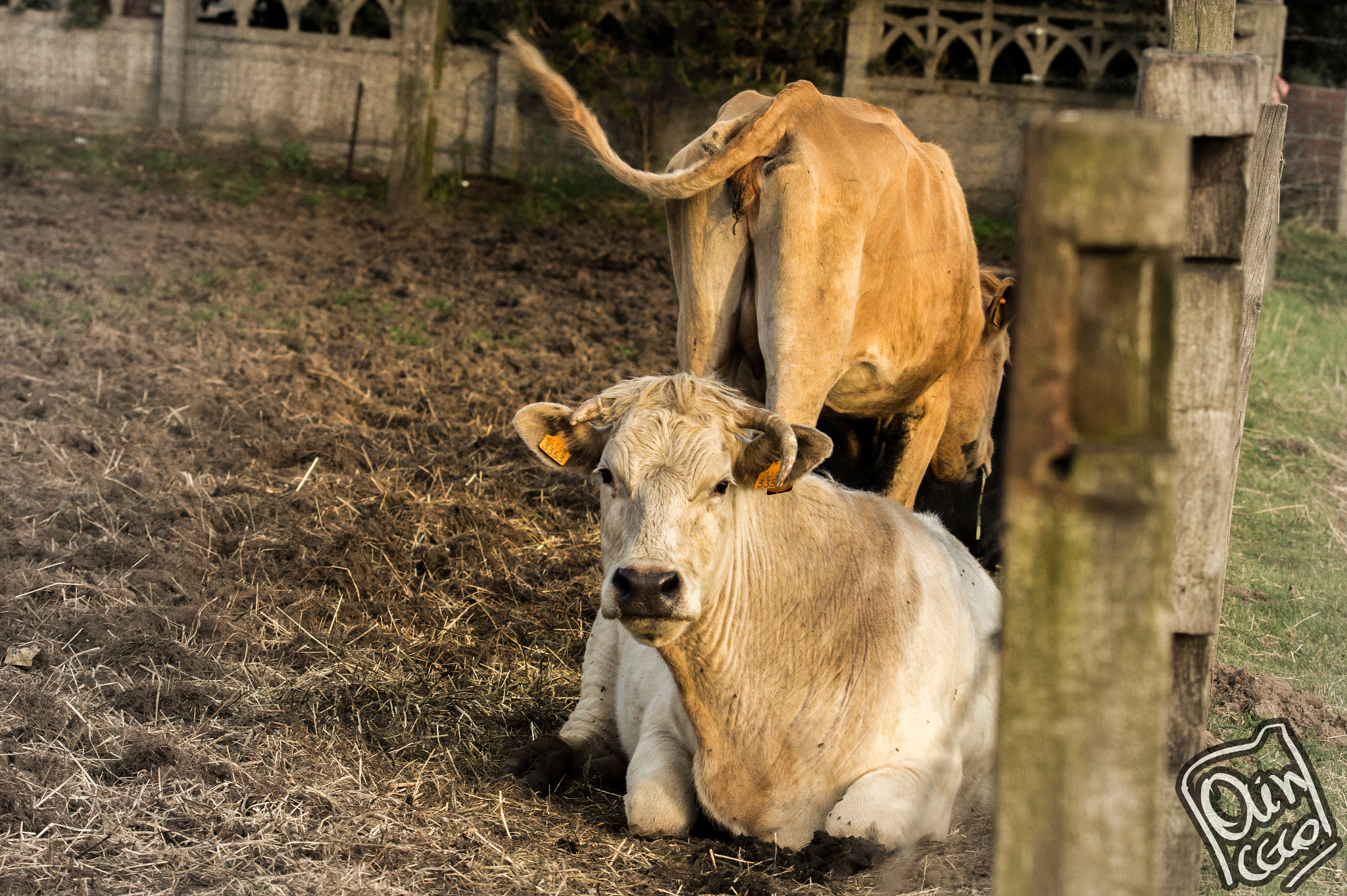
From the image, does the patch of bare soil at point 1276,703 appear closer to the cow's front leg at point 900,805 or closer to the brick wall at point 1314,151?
the cow's front leg at point 900,805

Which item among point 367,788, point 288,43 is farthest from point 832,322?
point 288,43

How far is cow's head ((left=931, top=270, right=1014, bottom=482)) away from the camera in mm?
6051

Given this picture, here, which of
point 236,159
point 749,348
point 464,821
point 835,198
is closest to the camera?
point 464,821

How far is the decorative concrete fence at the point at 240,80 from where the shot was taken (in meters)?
15.2

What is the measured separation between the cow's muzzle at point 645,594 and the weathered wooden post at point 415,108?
10158 millimetres

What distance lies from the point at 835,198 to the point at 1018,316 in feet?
10.1

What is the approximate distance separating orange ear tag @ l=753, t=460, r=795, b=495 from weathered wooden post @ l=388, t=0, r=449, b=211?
32.1ft

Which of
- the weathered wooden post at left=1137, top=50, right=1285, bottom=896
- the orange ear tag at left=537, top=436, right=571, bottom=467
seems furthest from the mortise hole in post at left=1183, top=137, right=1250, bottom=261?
the orange ear tag at left=537, top=436, right=571, bottom=467

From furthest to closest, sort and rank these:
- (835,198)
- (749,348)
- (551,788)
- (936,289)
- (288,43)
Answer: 1. (288,43)
2. (936,289)
3. (749,348)
4. (835,198)
5. (551,788)

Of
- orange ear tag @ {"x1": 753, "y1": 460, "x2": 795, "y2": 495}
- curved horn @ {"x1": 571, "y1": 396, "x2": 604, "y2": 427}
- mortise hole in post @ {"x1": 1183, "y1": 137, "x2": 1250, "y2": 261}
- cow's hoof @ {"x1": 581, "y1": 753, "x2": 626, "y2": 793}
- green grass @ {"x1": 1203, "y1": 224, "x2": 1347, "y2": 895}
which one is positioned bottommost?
cow's hoof @ {"x1": 581, "y1": 753, "x2": 626, "y2": 793}

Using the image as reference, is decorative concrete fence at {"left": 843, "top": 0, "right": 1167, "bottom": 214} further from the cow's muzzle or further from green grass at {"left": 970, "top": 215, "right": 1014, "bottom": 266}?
the cow's muzzle

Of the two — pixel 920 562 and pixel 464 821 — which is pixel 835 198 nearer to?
pixel 920 562

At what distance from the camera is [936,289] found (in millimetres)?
5324

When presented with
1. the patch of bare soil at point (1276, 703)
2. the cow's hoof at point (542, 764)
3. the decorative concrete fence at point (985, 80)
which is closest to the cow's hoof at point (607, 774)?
the cow's hoof at point (542, 764)
